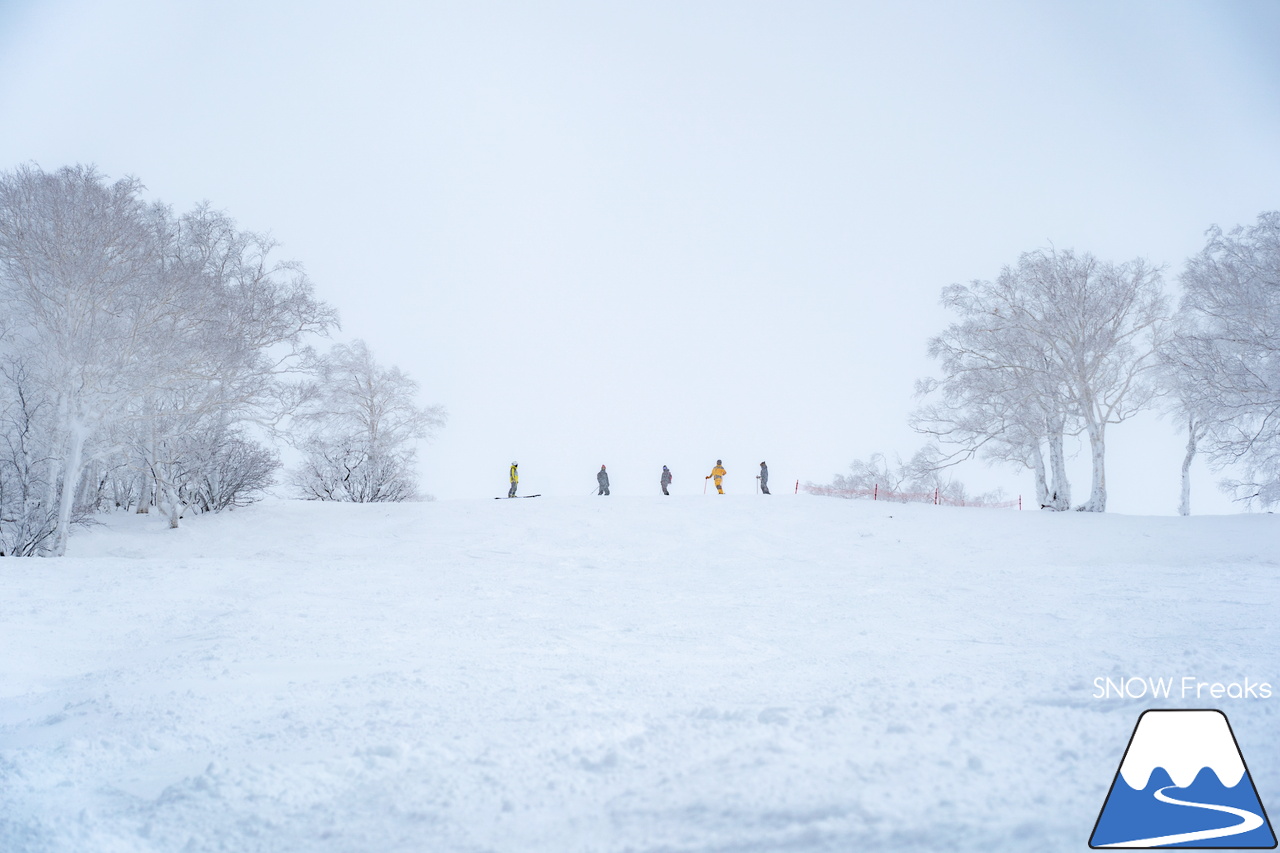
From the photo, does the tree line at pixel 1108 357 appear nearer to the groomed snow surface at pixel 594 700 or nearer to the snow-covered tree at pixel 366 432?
the groomed snow surface at pixel 594 700

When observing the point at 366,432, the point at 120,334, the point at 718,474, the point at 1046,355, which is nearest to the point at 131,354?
the point at 120,334

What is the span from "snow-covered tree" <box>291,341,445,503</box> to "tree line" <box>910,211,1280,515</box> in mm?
22095

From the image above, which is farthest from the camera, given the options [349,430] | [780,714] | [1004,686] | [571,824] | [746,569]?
[349,430]

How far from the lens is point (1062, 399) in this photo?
2227cm

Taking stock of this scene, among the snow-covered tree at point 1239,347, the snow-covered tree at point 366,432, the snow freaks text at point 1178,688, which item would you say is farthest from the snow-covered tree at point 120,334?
the snow-covered tree at point 1239,347

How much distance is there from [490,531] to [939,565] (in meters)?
10.9

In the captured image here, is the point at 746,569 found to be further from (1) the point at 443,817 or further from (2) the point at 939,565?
(1) the point at 443,817

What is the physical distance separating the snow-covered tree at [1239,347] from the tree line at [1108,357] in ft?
0.11

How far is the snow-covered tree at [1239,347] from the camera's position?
17.5 metres

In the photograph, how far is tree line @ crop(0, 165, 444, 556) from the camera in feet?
50.7

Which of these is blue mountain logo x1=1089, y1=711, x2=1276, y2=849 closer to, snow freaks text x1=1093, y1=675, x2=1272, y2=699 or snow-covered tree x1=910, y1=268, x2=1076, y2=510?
snow freaks text x1=1093, y1=675, x2=1272, y2=699

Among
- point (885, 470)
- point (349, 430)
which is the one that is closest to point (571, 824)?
point (349, 430)

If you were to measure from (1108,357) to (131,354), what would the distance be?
29.6 meters

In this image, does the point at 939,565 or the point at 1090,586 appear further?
the point at 939,565
